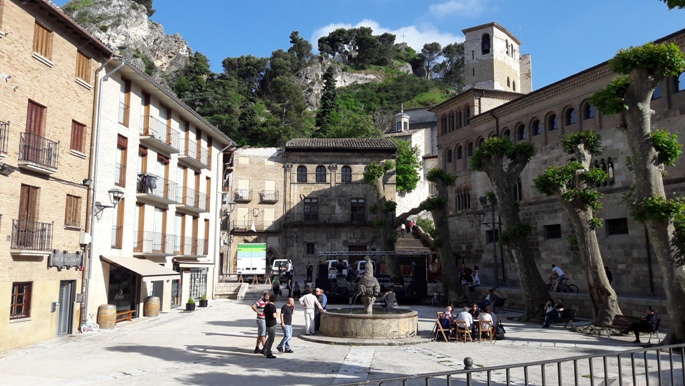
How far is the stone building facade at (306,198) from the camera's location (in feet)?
143

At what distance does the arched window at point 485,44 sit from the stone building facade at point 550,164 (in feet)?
46.5

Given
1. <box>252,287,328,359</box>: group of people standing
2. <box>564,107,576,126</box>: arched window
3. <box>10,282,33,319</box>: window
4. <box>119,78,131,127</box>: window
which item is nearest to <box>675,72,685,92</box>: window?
<box>564,107,576,126</box>: arched window

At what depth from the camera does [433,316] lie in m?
22.6

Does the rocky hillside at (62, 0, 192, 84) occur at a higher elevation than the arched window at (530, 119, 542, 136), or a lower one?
higher

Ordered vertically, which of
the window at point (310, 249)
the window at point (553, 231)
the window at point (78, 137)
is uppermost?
the window at point (78, 137)

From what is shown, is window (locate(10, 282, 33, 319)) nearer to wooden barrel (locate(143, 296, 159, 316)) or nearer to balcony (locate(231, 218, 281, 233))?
wooden barrel (locate(143, 296, 159, 316))

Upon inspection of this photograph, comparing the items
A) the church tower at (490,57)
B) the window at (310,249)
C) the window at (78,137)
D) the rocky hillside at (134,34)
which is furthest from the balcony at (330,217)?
the rocky hillside at (134,34)

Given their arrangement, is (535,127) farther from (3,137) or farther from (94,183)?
(3,137)

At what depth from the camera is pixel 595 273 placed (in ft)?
58.0

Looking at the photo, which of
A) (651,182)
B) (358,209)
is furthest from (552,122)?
(358,209)

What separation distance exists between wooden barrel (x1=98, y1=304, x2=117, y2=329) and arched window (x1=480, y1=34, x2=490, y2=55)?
141 ft

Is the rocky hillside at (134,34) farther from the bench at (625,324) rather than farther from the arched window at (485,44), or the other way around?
the bench at (625,324)

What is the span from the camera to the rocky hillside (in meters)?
85.8

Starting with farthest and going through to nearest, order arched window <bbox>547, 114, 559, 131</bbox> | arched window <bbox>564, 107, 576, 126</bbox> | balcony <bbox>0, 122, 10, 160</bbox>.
→ arched window <bbox>547, 114, 559, 131</bbox> < arched window <bbox>564, 107, 576, 126</bbox> < balcony <bbox>0, 122, 10, 160</bbox>
